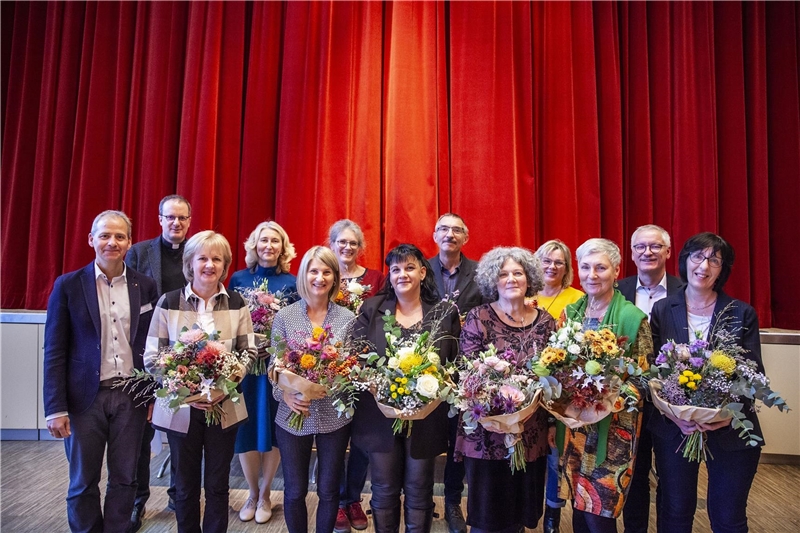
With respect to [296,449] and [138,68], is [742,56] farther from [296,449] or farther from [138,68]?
[138,68]

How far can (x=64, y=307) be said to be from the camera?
2.36 metres

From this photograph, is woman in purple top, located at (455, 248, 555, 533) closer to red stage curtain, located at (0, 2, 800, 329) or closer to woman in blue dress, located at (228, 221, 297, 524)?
woman in blue dress, located at (228, 221, 297, 524)

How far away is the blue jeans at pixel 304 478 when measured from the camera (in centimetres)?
230

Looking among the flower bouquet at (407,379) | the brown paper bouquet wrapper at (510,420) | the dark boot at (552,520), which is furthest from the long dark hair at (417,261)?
the dark boot at (552,520)

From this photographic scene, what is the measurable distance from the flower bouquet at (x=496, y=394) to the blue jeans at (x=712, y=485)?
75 centimetres

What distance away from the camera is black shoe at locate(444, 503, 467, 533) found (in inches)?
111

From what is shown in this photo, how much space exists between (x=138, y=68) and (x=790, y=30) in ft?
19.6

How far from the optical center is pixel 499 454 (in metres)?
2.10

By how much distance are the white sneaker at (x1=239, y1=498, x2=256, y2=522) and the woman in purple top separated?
56.3 inches

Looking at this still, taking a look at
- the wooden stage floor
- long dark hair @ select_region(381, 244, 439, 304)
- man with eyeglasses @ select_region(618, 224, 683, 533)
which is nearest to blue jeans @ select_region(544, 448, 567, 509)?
the wooden stage floor

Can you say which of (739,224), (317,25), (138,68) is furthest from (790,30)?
(138,68)

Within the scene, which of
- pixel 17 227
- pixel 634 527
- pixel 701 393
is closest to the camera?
pixel 701 393

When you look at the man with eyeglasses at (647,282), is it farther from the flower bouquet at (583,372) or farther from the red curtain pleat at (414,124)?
the red curtain pleat at (414,124)

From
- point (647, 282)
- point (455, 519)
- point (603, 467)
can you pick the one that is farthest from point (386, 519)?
point (647, 282)
